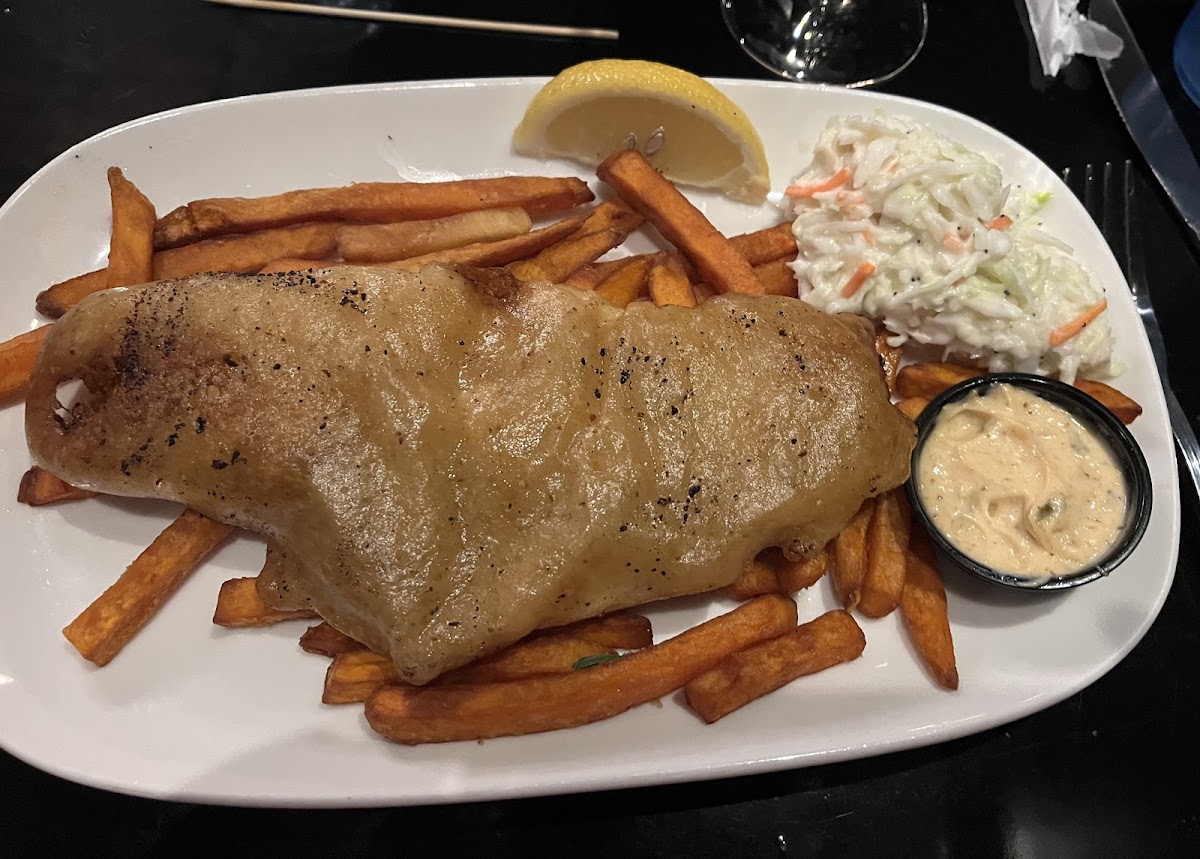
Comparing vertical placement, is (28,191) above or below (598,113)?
above

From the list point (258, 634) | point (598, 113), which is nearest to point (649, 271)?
point (598, 113)

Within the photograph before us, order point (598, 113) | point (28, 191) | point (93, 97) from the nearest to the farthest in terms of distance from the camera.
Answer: point (28, 191) → point (598, 113) → point (93, 97)

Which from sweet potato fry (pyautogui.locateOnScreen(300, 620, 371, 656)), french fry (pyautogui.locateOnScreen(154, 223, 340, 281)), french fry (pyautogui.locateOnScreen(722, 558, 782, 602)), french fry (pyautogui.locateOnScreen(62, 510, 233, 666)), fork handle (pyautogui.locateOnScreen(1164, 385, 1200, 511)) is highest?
french fry (pyautogui.locateOnScreen(154, 223, 340, 281))

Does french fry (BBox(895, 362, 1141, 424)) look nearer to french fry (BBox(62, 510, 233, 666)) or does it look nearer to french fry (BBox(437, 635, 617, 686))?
french fry (BBox(437, 635, 617, 686))

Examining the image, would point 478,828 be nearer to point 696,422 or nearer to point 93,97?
point 696,422

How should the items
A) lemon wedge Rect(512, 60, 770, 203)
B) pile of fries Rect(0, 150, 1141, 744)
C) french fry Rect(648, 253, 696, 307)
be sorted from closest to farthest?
pile of fries Rect(0, 150, 1141, 744)
french fry Rect(648, 253, 696, 307)
lemon wedge Rect(512, 60, 770, 203)

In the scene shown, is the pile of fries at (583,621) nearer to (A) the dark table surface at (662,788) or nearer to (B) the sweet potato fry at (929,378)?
(B) the sweet potato fry at (929,378)

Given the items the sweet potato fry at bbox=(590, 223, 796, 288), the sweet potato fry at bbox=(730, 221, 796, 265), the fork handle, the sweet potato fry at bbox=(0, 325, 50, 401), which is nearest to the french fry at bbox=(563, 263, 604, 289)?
the sweet potato fry at bbox=(590, 223, 796, 288)

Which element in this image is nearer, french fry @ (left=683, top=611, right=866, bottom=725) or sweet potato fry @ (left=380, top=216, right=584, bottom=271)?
french fry @ (left=683, top=611, right=866, bottom=725)
